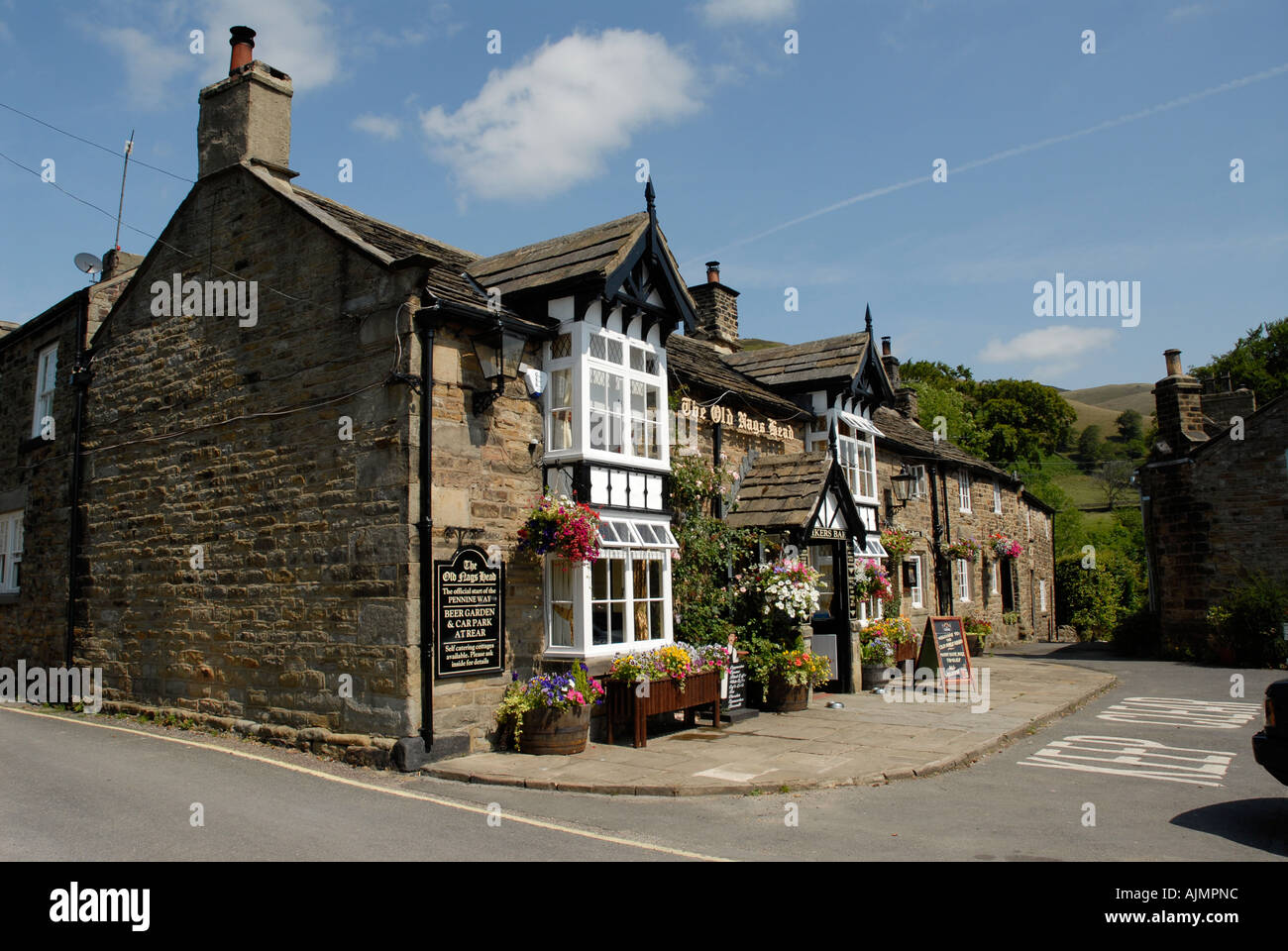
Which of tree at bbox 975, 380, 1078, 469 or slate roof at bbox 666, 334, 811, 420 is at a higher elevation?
tree at bbox 975, 380, 1078, 469

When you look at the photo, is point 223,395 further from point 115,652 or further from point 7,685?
point 7,685

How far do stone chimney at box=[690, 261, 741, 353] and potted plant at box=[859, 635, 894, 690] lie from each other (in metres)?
8.04

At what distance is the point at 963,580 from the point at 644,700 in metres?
17.7

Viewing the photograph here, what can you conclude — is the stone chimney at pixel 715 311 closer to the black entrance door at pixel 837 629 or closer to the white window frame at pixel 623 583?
the black entrance door at pixel 837 629

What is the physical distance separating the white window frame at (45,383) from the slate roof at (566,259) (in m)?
8.08

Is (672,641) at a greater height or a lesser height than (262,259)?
lesser

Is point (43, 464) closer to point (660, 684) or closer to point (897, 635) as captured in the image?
point (660, 684)

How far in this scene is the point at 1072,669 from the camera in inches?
744

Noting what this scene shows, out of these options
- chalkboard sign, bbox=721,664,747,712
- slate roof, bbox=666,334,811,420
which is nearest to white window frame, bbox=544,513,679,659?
chalkboard sign, bbox=721,664,747,712

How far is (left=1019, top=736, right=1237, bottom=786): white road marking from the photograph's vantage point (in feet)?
29.2

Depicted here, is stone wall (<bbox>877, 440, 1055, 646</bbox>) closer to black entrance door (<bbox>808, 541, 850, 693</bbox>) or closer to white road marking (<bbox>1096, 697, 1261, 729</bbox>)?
black entrance door (<bbox>808, 541, 850, 693</bbox>)

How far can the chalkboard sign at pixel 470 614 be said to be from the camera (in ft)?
30.6

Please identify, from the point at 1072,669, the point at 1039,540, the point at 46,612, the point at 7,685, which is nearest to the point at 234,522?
the point at 46,612
